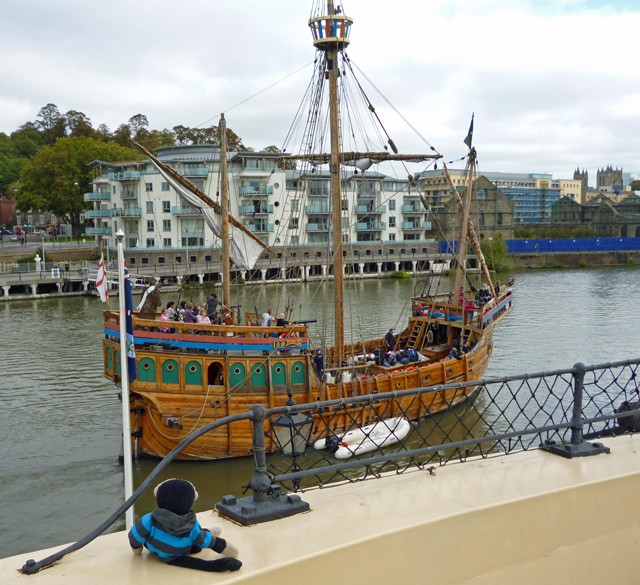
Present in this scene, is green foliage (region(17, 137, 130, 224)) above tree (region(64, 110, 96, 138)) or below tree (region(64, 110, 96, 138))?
below

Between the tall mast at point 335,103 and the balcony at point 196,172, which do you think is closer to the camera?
the tall mast at point 335,103

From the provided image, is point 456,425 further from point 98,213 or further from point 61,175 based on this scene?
point 61,175

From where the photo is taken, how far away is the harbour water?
13.2 metres

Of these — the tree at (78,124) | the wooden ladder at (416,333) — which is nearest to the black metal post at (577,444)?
the wooden ladder at (416,333)

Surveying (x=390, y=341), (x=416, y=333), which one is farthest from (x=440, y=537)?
(x=416, y=333)

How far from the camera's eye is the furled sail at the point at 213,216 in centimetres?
1834

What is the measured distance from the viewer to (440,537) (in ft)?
12.4

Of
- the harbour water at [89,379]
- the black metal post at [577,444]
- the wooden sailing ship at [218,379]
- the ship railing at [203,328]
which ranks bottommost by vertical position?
the harbour water at [89,379]

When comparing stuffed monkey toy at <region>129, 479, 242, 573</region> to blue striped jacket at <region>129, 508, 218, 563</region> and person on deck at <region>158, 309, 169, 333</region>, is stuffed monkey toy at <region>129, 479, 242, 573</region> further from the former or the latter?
person on deck at <region>158, 309, 169, 333</region>

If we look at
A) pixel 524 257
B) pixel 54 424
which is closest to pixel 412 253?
pixel 524 257

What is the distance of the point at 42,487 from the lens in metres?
13.9

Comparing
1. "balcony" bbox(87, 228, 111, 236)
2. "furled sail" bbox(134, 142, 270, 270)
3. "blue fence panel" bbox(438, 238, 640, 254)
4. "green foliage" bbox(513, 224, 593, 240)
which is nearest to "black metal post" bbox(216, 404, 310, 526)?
"furled sail" bbox(134, 142, 270, 270)

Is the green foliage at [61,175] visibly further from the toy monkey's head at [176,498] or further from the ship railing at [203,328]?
the toy monkey's head at [176,498]

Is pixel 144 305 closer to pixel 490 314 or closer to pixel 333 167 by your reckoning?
pixel 333 167
